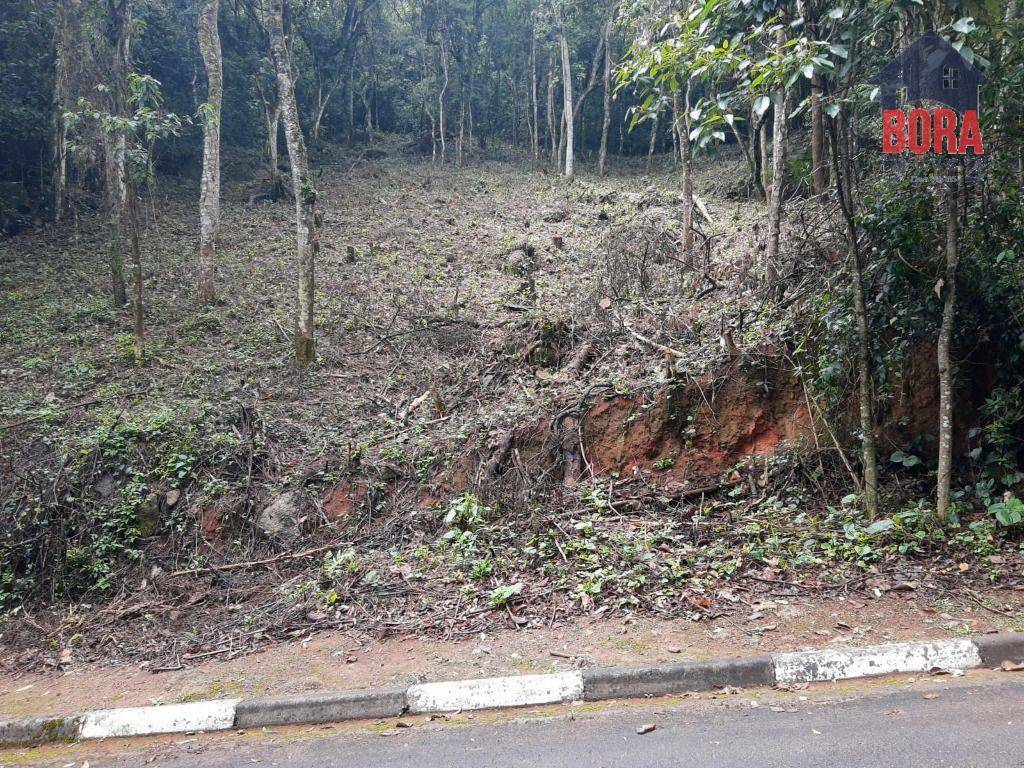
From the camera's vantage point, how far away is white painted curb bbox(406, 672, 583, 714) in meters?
4.02

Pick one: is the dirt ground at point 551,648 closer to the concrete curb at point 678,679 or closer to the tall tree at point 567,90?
the concrete curb at point 678,679

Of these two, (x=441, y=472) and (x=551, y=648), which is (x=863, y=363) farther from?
(x=441, y=472)

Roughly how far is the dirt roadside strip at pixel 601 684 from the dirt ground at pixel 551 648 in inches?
5.6

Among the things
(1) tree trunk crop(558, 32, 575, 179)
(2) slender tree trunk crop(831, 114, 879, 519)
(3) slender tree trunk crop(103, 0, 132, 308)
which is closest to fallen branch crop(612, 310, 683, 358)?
(2) slender tree trunk crop(831, 114, 879, 519)

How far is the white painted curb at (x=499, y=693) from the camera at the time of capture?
4.02 m

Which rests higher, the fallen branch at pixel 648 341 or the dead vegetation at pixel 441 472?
the fallen branch at pixel 648 341

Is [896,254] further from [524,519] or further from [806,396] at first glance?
[524,519]

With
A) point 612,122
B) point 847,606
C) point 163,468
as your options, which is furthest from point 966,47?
point 612,122

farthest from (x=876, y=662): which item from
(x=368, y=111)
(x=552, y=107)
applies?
(x=368, y=111)

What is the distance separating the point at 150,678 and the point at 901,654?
5365 millimetres

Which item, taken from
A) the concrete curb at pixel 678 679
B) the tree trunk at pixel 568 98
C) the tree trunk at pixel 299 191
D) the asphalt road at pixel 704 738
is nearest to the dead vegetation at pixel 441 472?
the tree trunk at pixel 299 191

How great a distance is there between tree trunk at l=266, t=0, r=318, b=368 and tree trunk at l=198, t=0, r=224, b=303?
12.5ft

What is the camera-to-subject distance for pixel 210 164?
14312mm

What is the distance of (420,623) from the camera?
5.09 metres
